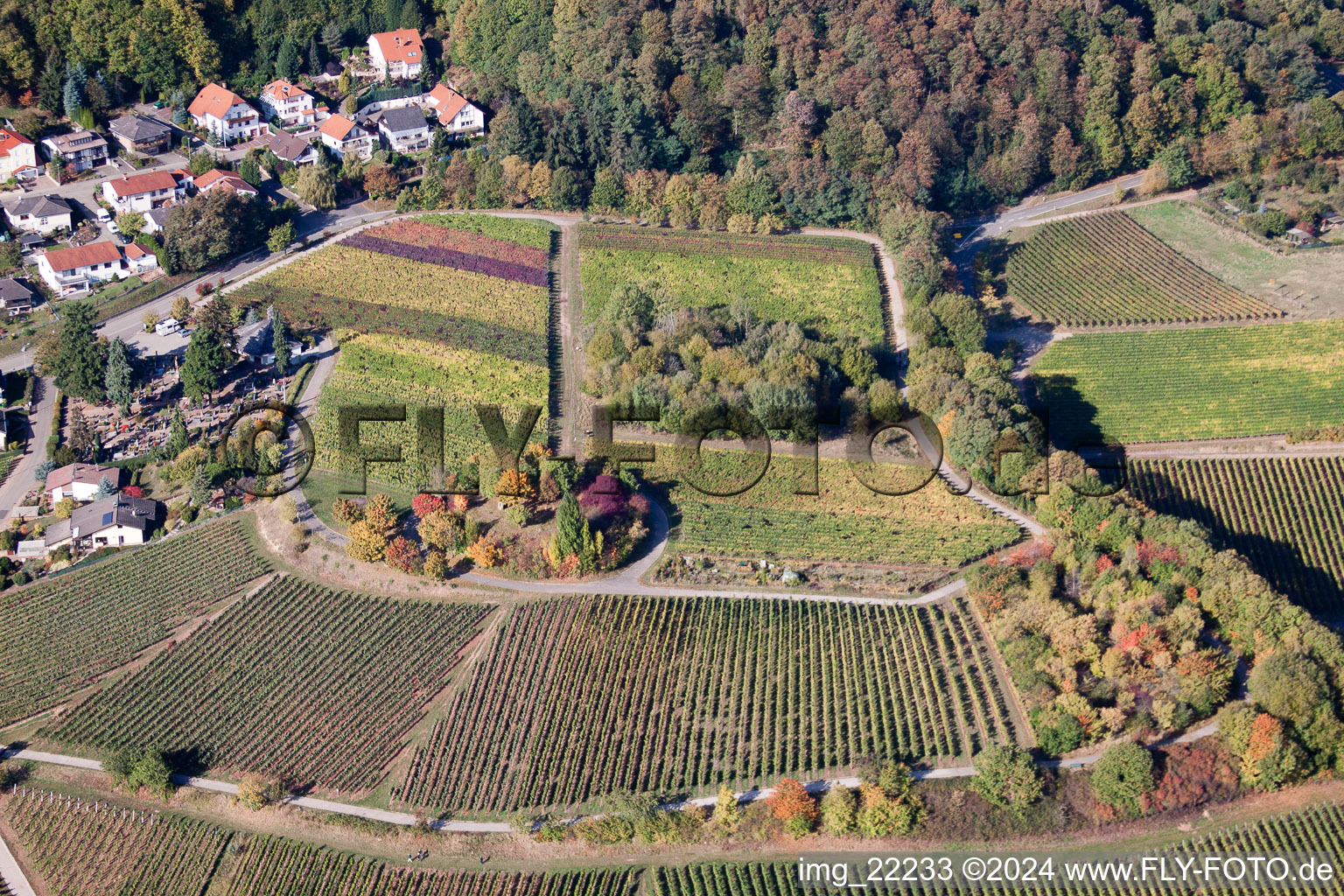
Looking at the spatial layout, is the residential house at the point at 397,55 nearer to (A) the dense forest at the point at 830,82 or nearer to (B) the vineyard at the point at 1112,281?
(A) the dense forest at the point at 830,82

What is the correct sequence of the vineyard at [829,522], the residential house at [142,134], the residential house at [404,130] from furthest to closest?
the residential house at [404,130] < the residential house at [142,134] < the vineyard at [829,522]

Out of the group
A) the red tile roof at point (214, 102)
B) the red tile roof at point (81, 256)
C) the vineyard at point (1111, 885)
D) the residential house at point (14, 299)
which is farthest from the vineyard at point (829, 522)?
the red tile roof at point (214, 102)

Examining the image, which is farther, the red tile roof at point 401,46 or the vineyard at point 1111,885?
the red tile roof at point 401,46

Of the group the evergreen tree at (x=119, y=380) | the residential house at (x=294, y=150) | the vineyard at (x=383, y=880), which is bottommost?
the vineyard at (x=383, y=880)

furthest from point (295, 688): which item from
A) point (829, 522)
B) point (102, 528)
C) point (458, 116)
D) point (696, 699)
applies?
point (458, 116)

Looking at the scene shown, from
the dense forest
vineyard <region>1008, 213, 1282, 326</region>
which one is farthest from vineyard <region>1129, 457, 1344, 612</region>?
the dense forest

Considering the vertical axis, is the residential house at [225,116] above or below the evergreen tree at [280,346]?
above

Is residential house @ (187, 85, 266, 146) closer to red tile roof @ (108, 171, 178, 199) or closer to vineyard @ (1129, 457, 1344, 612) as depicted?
red tile roof @ (108, 171, 178, 199)
